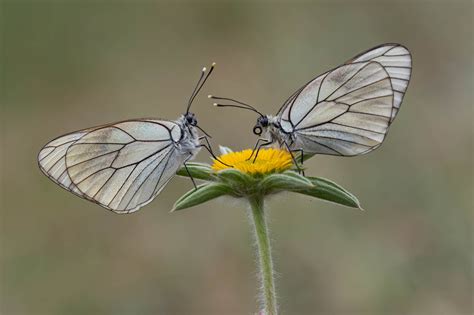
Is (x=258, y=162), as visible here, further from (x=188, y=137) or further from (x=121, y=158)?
(x=121, y=158)

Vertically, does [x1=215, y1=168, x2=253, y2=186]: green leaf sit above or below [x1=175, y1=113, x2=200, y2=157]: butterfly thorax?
below

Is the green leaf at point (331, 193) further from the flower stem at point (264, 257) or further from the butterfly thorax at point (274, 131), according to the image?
the butterfly thorax at point (274, 131)

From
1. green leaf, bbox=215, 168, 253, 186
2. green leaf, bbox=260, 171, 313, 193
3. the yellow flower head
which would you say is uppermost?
the yellow flower head

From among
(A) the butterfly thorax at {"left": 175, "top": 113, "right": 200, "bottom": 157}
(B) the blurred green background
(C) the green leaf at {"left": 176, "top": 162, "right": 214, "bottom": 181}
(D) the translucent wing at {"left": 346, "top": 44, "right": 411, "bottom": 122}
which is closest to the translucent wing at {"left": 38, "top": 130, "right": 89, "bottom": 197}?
(A) the butterfly thorax at {"left": 175, "top": 113, "right": 200, "bottom": 157}

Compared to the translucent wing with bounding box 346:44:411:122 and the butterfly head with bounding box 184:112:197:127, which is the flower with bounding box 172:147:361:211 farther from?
the translucent wing with bounding box 346:44:411:122

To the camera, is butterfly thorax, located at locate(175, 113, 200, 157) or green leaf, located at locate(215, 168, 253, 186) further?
butterfly thorax, located at locate(175, 113, 200, 157)

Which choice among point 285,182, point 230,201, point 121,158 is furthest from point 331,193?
point 121,158

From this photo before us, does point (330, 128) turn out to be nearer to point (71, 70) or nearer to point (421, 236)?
point (421, 236)

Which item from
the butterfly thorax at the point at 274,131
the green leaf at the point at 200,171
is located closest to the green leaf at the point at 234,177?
the green leaf at the point at 200,171
